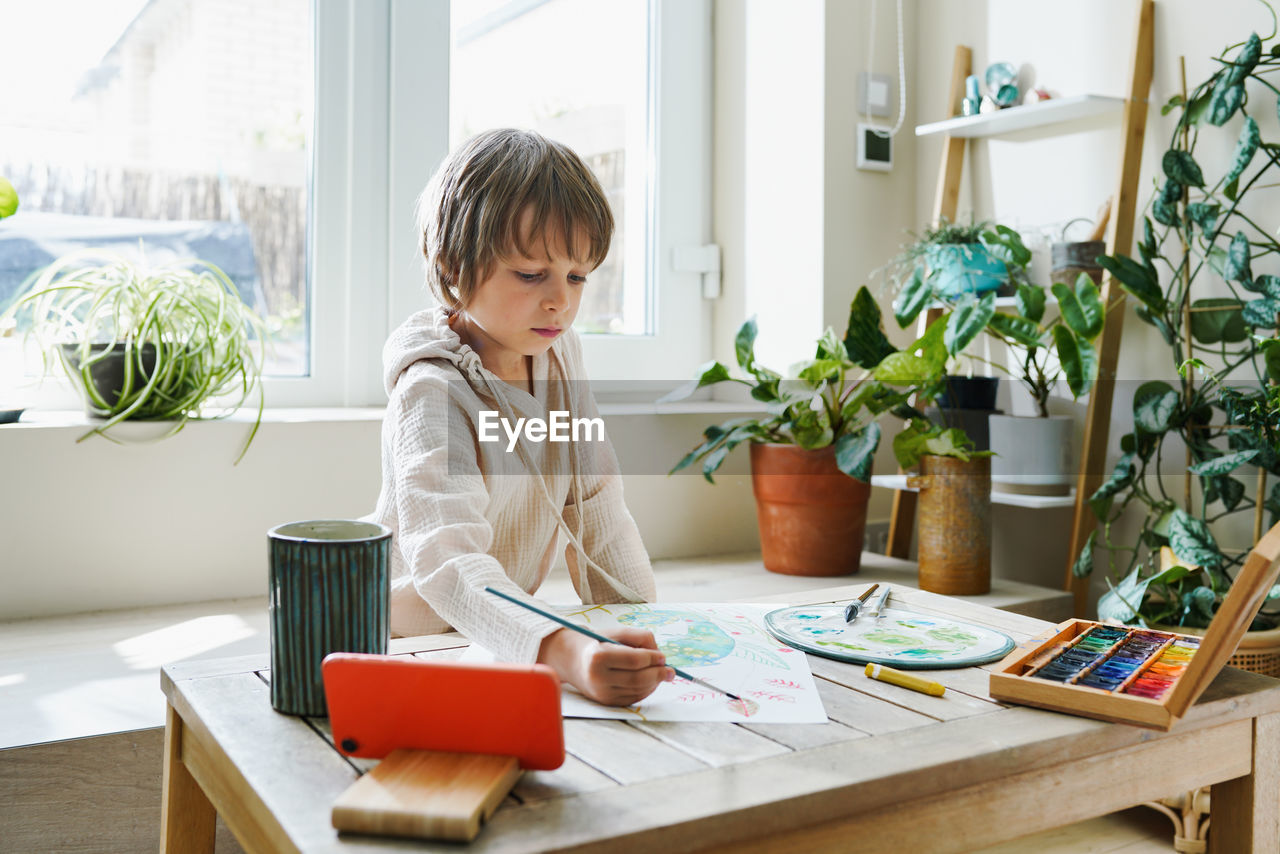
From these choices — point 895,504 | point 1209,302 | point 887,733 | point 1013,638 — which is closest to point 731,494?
point 895,504

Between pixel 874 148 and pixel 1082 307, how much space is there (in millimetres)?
766

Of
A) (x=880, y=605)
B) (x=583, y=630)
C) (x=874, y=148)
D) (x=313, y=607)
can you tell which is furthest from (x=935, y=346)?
(x=313, y=607)

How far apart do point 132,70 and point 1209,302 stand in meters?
1.97

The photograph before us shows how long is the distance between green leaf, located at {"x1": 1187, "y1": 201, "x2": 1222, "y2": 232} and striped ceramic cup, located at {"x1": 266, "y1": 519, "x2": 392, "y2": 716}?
159 cm

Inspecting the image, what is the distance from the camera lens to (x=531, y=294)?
105 centimetres

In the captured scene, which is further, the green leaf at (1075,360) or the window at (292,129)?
the window at (292,129)

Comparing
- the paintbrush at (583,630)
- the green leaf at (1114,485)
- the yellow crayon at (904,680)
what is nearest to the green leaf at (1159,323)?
the green leaf at (1114,485)

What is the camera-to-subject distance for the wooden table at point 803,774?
58cm

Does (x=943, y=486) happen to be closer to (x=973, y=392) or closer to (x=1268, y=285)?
(x=973, y=392)

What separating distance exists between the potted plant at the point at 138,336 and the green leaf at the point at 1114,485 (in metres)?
1.43

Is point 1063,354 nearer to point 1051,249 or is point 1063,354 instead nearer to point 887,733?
point 1051,249

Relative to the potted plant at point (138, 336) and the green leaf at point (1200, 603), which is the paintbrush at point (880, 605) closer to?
the green leaf at point (1200, 603)

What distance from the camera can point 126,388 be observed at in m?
1.73

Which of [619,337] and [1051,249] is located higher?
[1051,249]
